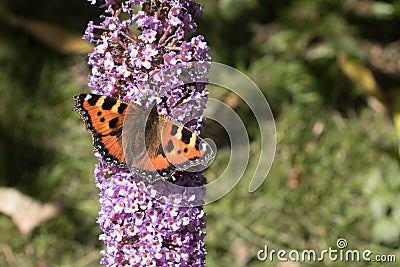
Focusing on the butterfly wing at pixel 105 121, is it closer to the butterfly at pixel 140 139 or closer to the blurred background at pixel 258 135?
the butterfly at pixel 140 139

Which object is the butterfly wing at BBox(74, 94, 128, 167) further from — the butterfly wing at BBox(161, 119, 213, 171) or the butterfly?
the butterfly wing at BBox(161, 119, 213, 171)

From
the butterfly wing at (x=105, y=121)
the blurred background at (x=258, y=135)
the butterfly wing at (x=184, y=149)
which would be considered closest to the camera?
the butterfly wing at (x=184, y=149)

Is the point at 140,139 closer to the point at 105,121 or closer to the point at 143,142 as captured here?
the point at 143,142

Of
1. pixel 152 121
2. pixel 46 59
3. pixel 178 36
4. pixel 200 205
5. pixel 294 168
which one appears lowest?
pixel 200 205

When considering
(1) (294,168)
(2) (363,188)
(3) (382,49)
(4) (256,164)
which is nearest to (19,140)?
(4) (256,164)

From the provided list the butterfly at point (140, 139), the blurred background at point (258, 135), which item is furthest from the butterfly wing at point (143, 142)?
the blurred background at point (258, 135)

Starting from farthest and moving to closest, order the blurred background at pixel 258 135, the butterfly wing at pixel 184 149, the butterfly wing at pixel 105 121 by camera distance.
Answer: the blurred background at pixel 258 135 → the butterfly wing at pixel 105 121 → the butterfly wing at pixel 184 149

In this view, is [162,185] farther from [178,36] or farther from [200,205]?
[178,36]

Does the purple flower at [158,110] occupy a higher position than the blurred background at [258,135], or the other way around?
the blurred background at [258,135]
